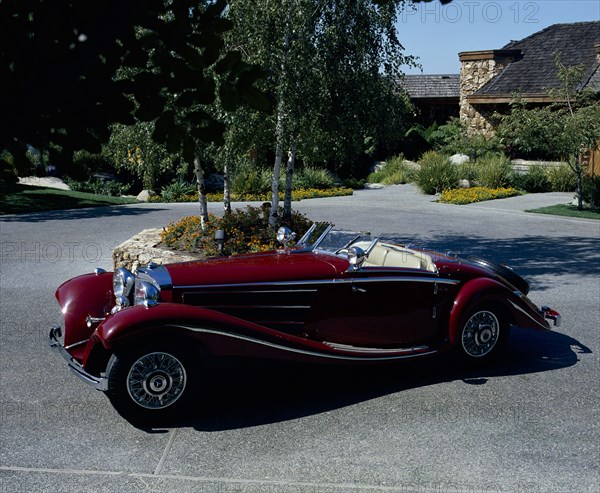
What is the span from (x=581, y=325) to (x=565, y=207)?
41.5 feet

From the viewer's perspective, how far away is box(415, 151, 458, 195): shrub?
24266 mm

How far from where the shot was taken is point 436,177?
79.8 feet

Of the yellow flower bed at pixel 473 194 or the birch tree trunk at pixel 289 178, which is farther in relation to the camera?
the yellow flower bed at pixel 473 194

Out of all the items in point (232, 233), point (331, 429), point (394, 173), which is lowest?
point (331, 429)

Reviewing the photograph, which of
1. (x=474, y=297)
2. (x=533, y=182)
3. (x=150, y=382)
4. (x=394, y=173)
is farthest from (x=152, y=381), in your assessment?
(x=394, y=173)

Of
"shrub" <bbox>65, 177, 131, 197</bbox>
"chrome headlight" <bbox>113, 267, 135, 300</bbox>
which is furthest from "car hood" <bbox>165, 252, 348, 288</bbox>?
"shrub" <bbox>65, 177, 131, 197</bbox>

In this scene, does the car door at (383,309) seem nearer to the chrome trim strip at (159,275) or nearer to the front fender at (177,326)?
the front fender at (177,326)

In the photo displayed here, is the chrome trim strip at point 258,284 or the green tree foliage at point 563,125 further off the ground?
the green tree foliage at point 563,125

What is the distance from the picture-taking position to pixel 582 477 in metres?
5.02

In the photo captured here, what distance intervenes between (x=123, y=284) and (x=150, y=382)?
3.31 feet

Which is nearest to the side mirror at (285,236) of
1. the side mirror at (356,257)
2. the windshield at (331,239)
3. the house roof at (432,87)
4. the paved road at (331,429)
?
the windshield at (331,239)

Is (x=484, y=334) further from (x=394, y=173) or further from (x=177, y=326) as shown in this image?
(x=394, y=173)

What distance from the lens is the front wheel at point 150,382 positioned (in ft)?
18.4

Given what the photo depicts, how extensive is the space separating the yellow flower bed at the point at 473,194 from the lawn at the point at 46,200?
9346 millimetres
